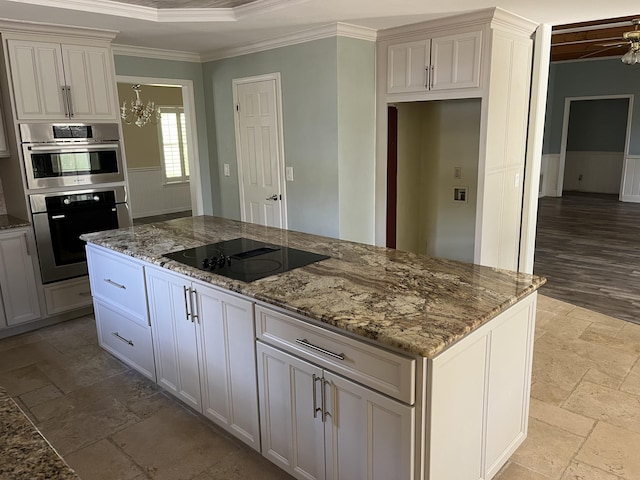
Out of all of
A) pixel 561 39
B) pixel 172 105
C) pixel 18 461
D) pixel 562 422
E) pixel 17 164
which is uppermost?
pixel 561 39

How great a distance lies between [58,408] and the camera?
113 inches

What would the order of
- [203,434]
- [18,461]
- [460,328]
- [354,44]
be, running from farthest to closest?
[354,44], [203,434], [460,328], [18,461]

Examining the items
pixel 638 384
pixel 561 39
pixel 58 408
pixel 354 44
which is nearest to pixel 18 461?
pixel 58 408

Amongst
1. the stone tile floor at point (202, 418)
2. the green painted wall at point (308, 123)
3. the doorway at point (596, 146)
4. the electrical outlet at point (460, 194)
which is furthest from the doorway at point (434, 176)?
the doorway at point (596, 146)

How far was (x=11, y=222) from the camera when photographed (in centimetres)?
392

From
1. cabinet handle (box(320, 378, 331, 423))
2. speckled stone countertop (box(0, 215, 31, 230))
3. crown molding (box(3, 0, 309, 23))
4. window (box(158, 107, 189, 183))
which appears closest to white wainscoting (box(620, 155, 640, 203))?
window (box(158, 107, 189, 183))

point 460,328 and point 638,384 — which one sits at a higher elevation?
point 460,328

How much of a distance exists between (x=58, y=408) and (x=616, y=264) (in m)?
5.89

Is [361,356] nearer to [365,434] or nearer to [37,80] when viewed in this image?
[365,434]

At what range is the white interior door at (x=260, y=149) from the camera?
187 inches

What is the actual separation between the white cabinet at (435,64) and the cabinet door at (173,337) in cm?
275

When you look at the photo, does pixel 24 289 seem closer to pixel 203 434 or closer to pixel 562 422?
pixel 203 434

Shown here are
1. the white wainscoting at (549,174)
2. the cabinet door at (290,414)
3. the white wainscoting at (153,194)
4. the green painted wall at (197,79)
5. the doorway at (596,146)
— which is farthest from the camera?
the doorway at (596,146)

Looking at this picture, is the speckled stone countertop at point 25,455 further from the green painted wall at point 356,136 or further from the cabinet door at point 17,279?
the green painted wall at point 356,136
